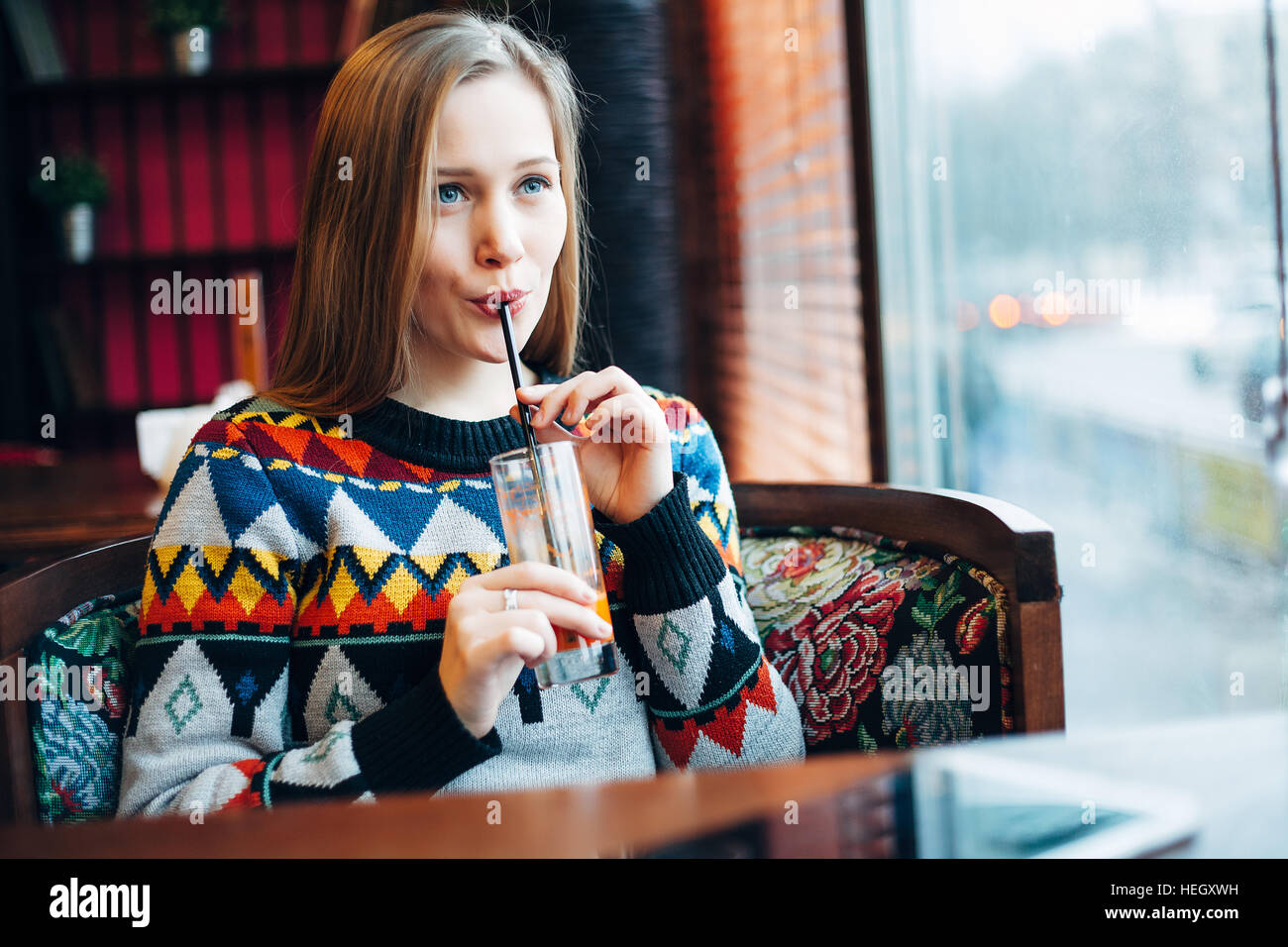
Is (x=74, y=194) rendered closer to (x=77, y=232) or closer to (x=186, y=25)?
(x=77, y=232)

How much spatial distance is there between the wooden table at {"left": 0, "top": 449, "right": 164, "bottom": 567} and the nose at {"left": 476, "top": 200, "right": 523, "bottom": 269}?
3.16 ft

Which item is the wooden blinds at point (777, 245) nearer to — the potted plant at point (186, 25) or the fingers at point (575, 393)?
the fingers at point (575, 393)

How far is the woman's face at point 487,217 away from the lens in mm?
1025

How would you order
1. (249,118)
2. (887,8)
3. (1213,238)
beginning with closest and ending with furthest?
(1213,238) < (887,8) < (249,118)

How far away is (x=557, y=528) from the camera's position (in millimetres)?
890

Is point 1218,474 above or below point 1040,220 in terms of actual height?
below

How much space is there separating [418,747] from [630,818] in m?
0.38

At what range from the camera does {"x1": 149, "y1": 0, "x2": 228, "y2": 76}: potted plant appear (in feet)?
12.4

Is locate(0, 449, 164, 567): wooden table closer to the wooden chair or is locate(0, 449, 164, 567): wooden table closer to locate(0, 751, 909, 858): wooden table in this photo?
the wooden chair

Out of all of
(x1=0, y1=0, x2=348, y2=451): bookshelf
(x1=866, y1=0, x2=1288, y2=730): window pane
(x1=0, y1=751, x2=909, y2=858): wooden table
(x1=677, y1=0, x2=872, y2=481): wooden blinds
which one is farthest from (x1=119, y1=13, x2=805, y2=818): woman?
(x1=0, y1=0, x2=348, y2=451): bookshelf

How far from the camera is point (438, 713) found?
88cm

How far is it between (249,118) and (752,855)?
393cm
